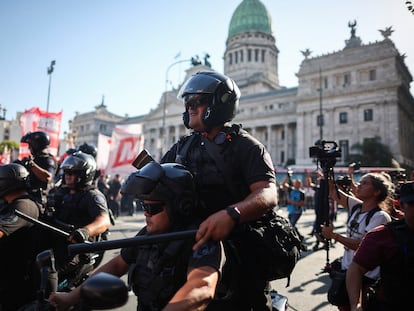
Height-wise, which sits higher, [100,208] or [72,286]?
[100,208]

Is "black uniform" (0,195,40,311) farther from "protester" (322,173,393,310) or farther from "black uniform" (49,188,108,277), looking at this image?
"protester" (322,173,393,310)

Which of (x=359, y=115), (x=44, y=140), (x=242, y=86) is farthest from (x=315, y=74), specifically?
(x=44, y=140)

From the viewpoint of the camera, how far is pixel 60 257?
272 centimetres

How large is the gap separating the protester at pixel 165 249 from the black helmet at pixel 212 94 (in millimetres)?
506

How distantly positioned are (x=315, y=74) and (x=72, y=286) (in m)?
47.4

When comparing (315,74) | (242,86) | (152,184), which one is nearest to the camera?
(152,184)

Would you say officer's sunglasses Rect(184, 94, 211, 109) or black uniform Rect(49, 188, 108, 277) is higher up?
officer's sunglasses Rect(184, 94, 211, 109)

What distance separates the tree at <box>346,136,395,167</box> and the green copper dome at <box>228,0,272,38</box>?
43.1m

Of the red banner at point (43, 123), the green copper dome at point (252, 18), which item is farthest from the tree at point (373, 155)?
the green copper dome at point (252, 18)

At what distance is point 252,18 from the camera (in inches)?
2731

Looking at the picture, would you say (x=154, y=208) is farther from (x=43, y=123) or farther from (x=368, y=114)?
(x=368, y=114)

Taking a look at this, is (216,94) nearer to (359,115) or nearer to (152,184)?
(152,184)

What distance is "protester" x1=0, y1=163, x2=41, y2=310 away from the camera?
98.4 inches

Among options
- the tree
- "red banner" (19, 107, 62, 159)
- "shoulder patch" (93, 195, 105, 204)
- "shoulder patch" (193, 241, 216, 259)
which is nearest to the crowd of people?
"shoulder patch" (193, 241, 216, 259)
